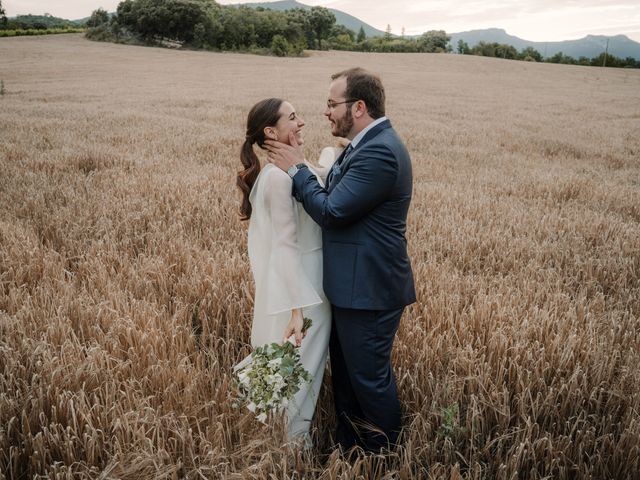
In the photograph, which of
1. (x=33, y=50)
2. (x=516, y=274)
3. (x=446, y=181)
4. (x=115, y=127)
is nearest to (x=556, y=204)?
(x=446, y=181)

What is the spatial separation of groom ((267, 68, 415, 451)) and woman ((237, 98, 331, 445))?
0.10 m

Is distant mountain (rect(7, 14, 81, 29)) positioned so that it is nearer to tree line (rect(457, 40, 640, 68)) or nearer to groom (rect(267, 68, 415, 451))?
tree line (rect(457, 40, 640, 68))

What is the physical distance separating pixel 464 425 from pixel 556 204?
17.5 ft

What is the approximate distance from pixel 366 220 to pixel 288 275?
0.48m

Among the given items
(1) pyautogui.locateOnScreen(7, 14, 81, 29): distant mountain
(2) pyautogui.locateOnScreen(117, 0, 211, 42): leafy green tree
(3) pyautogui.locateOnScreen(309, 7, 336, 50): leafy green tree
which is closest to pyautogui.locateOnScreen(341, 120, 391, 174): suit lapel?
(2) pyautogui.locateOnScreen(117, 0, 211, 42): leafy green tree

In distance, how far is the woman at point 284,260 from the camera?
7.18 ft

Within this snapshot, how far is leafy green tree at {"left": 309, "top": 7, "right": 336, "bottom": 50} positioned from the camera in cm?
8669

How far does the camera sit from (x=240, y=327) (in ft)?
10.2

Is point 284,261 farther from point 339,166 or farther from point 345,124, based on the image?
point 345,124

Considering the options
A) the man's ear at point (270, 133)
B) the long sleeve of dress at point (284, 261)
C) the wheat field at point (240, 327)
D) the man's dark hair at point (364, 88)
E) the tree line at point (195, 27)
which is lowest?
the wheat field at point (240, 327)

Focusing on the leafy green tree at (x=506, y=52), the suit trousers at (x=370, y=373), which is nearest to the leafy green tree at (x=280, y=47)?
the leafy green tree at (x=506, y=52)

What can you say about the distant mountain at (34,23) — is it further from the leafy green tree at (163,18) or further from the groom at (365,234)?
the groom at (365,234)

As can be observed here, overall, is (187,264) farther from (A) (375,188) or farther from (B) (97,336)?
(A) (375,188)

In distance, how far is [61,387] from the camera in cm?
221
